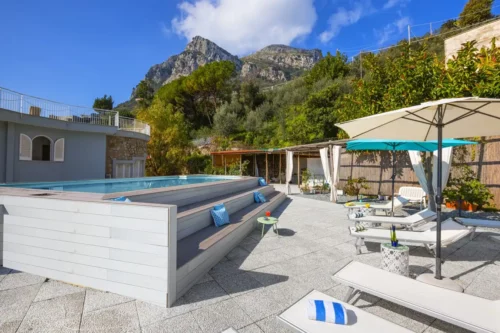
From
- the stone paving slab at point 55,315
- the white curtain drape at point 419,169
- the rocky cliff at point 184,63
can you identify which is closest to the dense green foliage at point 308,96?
the white curtain drape at point 419,169

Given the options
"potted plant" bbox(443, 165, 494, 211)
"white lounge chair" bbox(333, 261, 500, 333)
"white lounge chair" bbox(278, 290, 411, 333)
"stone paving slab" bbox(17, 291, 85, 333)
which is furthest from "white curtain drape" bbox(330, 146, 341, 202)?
"stone paving slab" bbox(17, 291, 85, 333)

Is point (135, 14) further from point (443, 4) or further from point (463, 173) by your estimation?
point (443, 4)

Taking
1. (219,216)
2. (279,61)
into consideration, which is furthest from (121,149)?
(279,61)

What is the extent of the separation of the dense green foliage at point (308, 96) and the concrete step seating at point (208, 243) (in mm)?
9502

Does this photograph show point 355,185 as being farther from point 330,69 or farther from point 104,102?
point 104,102

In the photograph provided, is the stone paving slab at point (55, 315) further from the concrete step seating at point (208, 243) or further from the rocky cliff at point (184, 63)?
the rocky cliff at point (184, 63)

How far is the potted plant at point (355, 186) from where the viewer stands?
12242mm

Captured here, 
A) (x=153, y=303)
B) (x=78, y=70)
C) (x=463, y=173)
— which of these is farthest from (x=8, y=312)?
(x=78, y=70)

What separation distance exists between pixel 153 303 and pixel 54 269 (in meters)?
1.73

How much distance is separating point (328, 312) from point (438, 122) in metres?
3.04

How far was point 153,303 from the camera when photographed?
298 centimetres

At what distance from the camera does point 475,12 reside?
2256cm

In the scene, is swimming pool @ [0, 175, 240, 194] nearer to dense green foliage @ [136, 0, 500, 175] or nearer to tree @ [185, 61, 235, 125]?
dense green foliage @ [136, 0, 500, 175]

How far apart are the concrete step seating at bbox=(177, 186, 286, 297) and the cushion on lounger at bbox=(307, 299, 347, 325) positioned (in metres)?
1.69
